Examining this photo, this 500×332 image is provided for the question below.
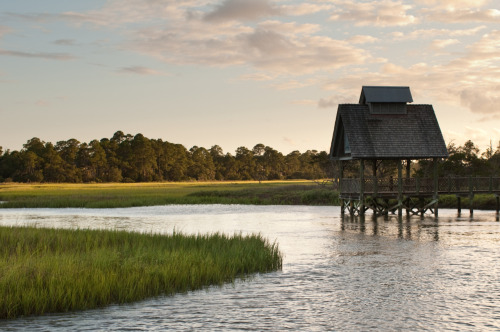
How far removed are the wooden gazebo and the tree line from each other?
43.8 meters

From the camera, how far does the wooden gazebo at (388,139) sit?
37.4 meters

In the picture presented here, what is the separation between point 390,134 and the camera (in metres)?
38.1

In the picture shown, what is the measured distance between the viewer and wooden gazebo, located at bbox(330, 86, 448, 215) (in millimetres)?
37438

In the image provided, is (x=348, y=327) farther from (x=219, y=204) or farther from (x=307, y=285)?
(x=219, y=204)

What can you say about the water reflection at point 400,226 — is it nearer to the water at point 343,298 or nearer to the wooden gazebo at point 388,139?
the wooden gazebo at point 388,139

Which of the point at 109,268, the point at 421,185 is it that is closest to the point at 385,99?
the point at 421,185

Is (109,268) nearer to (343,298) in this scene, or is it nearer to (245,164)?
(343,298)

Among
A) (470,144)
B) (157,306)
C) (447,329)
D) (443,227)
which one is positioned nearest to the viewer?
(447,329)

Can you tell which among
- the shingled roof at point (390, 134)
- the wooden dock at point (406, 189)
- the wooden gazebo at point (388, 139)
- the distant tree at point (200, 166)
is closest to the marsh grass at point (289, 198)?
the wooden dock at point (406, 189)

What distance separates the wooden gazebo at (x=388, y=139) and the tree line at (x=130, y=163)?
4380 cm

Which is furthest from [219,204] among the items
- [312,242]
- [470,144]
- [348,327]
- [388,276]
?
[348,327]

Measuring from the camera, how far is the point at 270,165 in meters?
176

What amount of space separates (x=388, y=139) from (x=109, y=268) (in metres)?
27.8

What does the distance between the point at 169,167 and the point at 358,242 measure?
396ft
